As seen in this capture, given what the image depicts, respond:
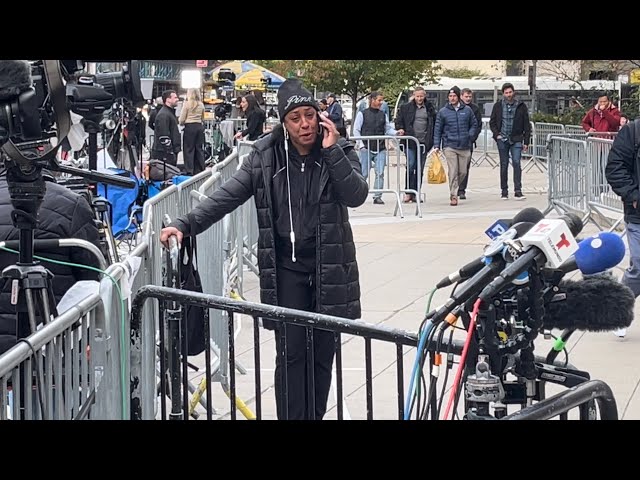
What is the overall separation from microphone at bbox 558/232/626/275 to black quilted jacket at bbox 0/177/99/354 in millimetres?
2537

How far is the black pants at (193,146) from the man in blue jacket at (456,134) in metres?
4.20

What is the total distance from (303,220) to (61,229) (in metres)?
1.20

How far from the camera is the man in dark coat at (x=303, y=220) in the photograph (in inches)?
218

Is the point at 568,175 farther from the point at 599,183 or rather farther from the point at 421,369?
the point at 421,369

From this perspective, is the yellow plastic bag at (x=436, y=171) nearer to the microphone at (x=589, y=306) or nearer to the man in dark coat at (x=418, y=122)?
the man in dark coat at (x=418, y=122)

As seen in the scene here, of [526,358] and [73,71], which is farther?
[73,71]

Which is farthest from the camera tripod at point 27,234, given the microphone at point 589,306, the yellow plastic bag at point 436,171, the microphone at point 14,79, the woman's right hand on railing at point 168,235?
the yellow plastic bag at point 436,171

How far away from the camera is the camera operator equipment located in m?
4.19

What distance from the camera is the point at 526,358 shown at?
3070 mm

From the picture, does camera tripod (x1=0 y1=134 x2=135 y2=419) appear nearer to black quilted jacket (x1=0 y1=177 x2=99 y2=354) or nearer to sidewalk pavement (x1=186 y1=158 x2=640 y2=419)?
black quilted jacket (x1=0 y1=177 x2=99 y2=354)

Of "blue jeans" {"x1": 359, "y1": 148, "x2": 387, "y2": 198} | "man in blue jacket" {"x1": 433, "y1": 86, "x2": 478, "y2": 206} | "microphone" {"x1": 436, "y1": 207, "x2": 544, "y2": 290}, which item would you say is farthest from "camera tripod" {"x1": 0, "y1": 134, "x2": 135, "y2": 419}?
"man in blue jacket" {"x1": 433, "y1": 86, "x2": 478, "y2": 206}
